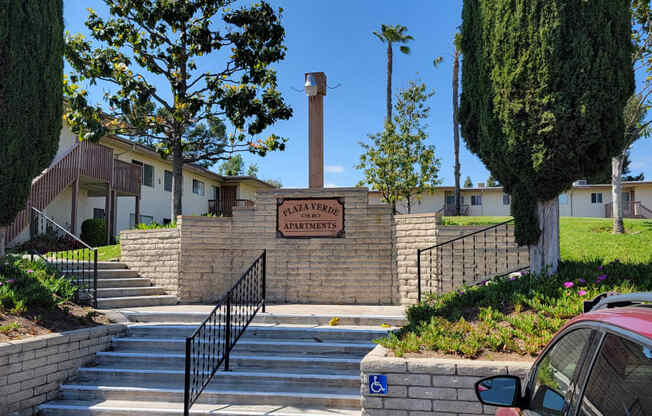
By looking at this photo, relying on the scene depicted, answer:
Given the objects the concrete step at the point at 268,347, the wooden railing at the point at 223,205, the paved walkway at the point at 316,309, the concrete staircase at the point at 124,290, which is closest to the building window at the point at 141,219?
the wooden railing at the point at 223,205

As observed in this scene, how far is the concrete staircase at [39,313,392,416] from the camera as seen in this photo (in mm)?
5625

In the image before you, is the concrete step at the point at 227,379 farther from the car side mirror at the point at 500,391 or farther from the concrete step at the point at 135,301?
the car side mirror at the point at 500,391

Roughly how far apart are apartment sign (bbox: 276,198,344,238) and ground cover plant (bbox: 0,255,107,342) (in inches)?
169

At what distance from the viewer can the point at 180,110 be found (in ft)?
40.7

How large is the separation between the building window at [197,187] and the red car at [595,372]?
25.2m

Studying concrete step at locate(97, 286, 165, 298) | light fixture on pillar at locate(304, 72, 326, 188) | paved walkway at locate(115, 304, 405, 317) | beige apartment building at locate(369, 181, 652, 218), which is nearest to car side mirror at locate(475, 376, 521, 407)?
paved walkway at locate(115, 304, 405, 317)

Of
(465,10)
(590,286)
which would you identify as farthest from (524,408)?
(465,10)

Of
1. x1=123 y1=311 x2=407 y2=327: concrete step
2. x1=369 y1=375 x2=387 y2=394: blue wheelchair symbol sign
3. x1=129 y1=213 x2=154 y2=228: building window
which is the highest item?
x1=129 y1=213 x2=154 y2=228: building window

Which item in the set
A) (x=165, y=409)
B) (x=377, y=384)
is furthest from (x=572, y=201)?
(x=165, y=409)

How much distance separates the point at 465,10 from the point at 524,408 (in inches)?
261

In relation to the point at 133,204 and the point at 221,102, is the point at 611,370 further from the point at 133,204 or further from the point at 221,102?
the point at 133,204

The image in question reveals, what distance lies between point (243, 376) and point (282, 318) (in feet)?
6.66

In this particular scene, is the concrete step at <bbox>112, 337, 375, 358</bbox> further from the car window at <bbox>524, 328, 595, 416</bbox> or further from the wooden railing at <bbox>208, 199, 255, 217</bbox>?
the wooden railing at <bbox>208, 199, 255, 217</bbox>

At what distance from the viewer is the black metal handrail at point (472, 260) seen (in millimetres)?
9648
